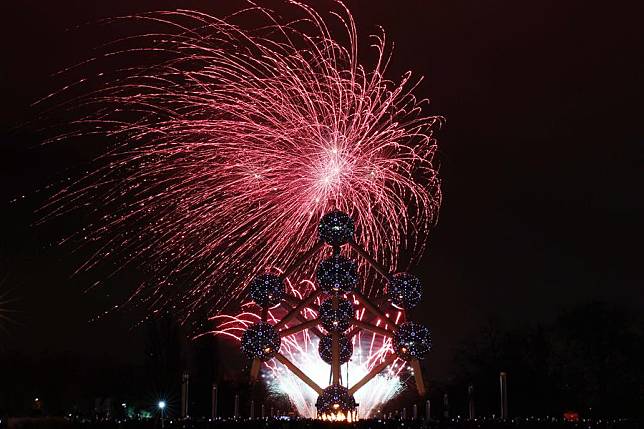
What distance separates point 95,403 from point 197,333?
10.9 m

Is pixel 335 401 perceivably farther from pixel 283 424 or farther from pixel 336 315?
pixel 283 424

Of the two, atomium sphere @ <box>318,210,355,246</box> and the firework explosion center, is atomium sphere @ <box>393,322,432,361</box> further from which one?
atomium sphere @ <box>318,210,355,246</box>

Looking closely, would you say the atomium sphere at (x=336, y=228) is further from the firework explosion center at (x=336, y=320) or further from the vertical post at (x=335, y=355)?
the vertical post at (x=335, y=355)

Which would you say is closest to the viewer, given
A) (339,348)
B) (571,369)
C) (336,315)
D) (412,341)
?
(336,315)

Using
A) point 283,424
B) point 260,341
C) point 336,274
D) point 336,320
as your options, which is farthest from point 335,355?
point 283,424

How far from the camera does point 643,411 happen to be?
145 ft

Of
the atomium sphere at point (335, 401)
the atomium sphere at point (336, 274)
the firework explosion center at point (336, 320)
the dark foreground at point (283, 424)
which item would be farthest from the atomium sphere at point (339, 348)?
the dark foreground at point (283, 424)

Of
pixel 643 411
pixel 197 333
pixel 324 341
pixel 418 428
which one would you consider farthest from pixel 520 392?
pixel 418 428

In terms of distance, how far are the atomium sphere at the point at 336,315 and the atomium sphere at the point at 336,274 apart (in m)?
0.71

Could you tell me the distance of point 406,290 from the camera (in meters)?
31.8

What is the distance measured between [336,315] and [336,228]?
115 inches

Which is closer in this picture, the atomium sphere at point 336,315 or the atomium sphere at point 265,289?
the atomium sphere at point 336,315

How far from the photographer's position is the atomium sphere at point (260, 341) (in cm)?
3162

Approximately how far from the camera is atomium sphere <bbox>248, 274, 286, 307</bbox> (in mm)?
31881
